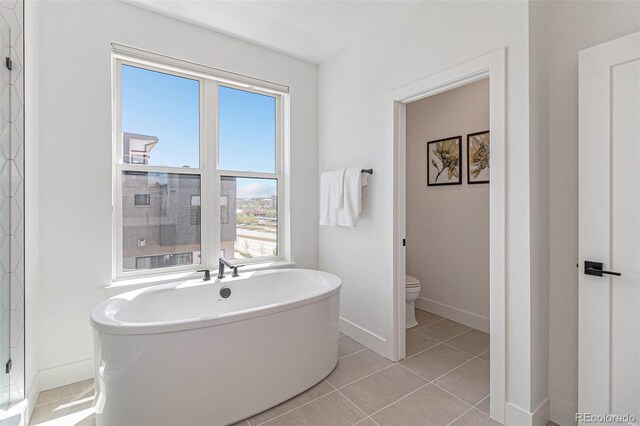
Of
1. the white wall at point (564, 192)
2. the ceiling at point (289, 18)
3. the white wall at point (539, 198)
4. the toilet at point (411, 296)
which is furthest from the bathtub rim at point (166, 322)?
the ceiling at point (289, 18)

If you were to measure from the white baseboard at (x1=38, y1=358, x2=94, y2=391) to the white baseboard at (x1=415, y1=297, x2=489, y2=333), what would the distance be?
10.3ft

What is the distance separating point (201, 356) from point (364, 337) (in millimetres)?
1513

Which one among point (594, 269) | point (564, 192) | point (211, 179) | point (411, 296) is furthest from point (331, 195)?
point (594, 269)

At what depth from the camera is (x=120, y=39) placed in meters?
2.24

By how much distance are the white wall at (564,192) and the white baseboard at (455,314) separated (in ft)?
3.87

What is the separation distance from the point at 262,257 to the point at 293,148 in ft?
3.81

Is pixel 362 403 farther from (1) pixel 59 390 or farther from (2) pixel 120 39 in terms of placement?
(2) pixel 120 39

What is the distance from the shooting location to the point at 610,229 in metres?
1.46

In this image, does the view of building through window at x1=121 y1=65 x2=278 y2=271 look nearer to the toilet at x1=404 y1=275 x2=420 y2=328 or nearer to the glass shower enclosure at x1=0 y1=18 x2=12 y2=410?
the glass shower enclosure at x1=0 y1=18 x2=12 y2=410

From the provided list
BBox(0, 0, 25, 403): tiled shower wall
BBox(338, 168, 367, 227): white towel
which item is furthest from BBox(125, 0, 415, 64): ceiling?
BBox(338, 168, 367, 227): white towel

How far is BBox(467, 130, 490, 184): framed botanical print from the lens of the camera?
2859 millimetres

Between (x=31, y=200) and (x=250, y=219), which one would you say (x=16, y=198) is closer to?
(x=31, y=200)

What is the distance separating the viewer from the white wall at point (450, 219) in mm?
2922

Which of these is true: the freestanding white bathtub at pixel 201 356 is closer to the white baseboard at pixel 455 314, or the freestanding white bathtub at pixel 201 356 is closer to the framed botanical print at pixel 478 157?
the white baseboard at pixel 455 314
